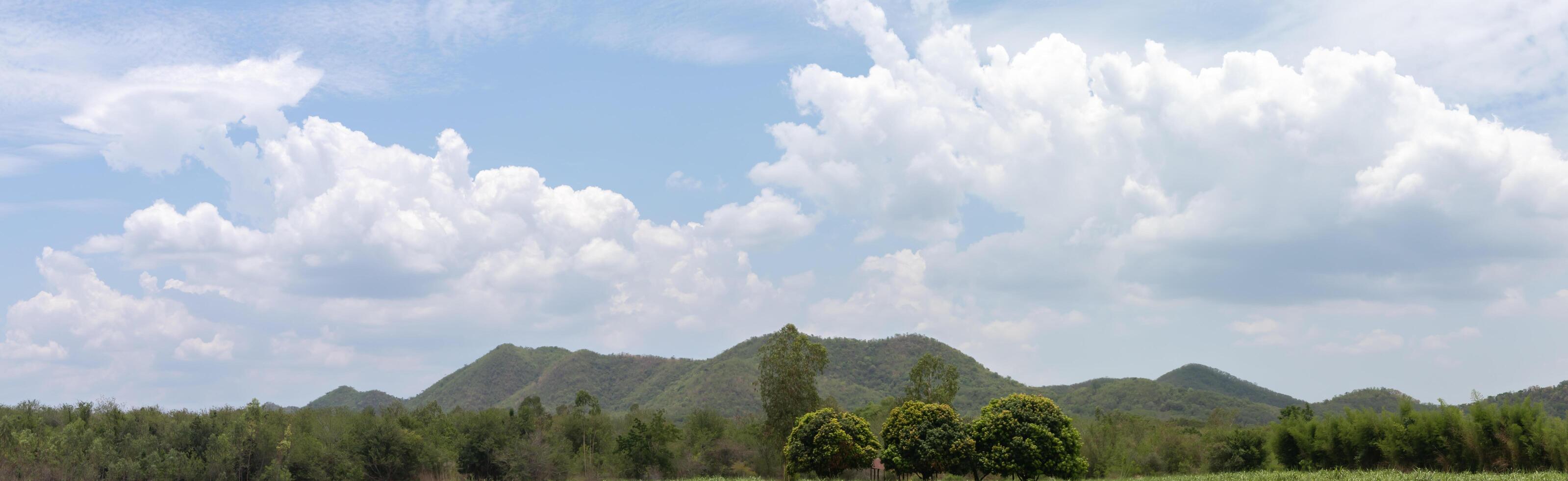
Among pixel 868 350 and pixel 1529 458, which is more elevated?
pixel 868 350

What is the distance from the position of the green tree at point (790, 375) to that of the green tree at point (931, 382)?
24.0 feet

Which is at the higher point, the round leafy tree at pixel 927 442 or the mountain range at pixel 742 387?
the mountain range at pixel 742 387

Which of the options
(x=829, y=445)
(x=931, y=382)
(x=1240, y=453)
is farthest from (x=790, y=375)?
(x=1240, y=453)

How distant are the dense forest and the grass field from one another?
563 centimetres

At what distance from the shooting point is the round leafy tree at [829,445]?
3962cm

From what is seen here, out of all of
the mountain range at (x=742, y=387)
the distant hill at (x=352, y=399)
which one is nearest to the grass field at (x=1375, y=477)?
the mountain range at (x=742, y=387)

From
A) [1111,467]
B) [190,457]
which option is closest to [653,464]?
[190,457]

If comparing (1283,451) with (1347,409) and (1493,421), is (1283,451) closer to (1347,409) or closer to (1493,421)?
(1347,409)

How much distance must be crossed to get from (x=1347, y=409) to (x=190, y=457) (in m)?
53.0

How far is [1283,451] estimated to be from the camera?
1720 inches

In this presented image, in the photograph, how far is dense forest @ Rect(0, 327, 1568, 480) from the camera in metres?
35.6

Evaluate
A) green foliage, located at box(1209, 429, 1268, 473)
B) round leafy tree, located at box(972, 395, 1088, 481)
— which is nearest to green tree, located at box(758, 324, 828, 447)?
round leafy tree, located at box(972, 395, 1088, 481)

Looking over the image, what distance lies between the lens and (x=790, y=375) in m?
51.2

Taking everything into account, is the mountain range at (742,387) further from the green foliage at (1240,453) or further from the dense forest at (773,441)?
the green foliage at (1240,453)
